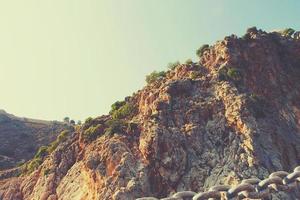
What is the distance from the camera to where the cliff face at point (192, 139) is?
38.5 m

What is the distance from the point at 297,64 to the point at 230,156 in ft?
79.0

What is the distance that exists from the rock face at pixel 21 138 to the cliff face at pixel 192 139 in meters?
26.7

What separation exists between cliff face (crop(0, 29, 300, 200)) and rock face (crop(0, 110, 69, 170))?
87.7 feet

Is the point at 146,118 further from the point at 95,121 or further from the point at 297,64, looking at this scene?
A: the point at 297,64

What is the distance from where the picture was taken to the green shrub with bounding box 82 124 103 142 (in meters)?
47.2

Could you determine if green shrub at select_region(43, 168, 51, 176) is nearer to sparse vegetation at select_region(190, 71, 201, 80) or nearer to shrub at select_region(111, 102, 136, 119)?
shrub at select_region(111, 102, 136, 119)

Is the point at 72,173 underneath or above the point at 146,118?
underneath

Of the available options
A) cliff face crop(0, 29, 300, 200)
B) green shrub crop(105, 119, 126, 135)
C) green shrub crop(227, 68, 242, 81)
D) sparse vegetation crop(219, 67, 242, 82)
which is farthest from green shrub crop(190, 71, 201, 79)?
green shrub crop(105, 119, 126, 135)

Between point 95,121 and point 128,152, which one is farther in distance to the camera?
point 95,121

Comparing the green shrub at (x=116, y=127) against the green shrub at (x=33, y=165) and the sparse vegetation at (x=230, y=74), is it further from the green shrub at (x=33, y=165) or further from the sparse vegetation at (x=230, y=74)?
the sparse vegetation at (x=230, y=74)

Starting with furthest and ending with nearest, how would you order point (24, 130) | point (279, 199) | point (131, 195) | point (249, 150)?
point (24, 130) < point (249, 150) < point (131, 195) < point (279, 199)

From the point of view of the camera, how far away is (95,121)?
50562 mm

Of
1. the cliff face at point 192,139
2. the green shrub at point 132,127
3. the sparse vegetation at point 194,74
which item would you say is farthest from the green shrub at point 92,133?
the sparse vegetation at point 194,74

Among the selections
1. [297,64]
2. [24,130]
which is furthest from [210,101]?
[24,130]
